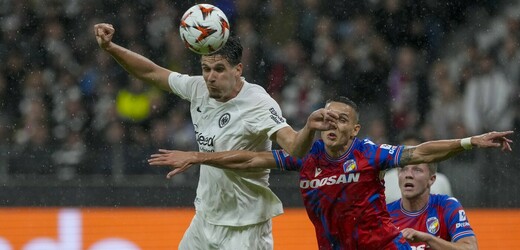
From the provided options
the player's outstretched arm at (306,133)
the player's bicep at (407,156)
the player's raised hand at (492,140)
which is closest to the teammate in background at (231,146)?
the player's outstretched arm at (306,133)

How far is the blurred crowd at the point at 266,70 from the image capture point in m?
11.2

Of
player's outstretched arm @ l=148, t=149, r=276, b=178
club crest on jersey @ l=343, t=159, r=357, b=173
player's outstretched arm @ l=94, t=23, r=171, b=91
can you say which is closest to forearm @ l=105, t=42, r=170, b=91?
player's outstretched arm @ l=94, t=23, r=171, b=91

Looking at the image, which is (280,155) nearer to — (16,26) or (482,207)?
(482,207)

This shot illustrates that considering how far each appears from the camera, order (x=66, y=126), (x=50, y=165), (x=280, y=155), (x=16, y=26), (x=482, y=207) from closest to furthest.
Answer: (x=280, y=155) < (x=482, y=207) < (x=50, y=165) < (x=66, y=126) < (x=16, y=26)

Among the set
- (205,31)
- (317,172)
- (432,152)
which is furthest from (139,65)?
(432,152)

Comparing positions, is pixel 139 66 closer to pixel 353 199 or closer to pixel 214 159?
pixel 214 159

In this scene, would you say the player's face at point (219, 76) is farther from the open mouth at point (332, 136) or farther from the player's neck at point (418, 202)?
the player's neck at point (418, 202)

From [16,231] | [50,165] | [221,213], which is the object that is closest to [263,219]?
[221,213]

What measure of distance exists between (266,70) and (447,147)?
6.25 metres

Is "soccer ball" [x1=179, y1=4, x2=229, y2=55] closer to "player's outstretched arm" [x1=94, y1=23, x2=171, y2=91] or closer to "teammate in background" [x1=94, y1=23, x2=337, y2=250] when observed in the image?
"teammate in background" [x1=94, y1=23, x2=337, y2=250]

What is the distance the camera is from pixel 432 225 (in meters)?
6.61

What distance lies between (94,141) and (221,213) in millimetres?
5344

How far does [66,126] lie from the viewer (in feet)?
38.4

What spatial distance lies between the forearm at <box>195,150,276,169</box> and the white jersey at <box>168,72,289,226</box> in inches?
4.3
